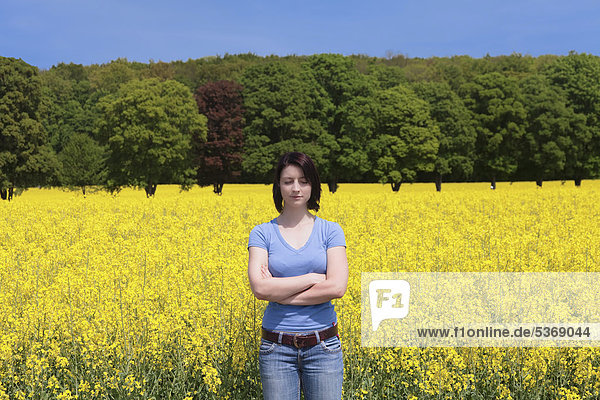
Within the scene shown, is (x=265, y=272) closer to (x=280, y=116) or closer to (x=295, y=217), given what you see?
(x=295, y=217)

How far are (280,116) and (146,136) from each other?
13.9 metres

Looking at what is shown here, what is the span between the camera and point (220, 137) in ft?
155

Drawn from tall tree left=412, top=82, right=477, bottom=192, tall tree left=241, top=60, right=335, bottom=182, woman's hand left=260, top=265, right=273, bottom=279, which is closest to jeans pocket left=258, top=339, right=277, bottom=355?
woman's hand left=260, top=265, right=273, bottom=279

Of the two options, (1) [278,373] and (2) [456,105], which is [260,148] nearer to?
(2) [456,105]

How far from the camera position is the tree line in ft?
133

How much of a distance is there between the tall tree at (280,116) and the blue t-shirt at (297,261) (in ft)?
136

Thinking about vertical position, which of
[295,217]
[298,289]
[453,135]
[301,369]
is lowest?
[301,369]

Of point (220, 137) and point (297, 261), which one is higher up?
point (220, 137)

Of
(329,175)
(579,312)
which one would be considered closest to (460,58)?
(329,175)

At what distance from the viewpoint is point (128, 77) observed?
2485 inches

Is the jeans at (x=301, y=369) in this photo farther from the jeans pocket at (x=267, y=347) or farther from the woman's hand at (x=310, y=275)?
the woman's hand at (x=310, y=275)

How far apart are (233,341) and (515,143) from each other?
51.1 meters

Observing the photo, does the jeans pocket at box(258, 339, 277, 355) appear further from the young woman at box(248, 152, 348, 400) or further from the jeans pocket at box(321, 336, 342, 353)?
the jeans pocket at box(321, 336, 342, 353)

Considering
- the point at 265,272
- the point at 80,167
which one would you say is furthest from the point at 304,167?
the point at 80,167
